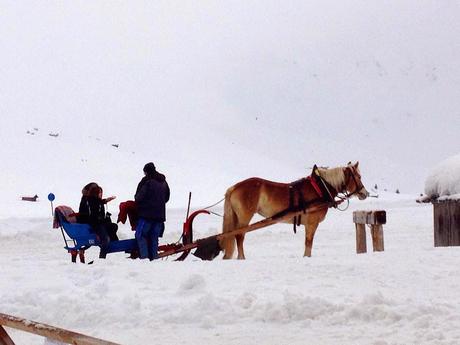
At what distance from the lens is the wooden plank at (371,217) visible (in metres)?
10.4

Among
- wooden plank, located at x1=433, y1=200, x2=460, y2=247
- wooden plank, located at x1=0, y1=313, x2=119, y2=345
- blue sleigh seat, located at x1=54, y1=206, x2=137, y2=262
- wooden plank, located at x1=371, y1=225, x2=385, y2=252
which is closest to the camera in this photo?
wooden plank, located at x1=0, y1=313, x2=119, y2=345

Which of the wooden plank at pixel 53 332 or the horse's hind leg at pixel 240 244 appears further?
the horse's hind leg at pixel 240 244

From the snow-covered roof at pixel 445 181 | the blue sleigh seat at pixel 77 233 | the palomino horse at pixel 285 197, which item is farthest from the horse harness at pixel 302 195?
the blue sleigh seat at pixel 77 233

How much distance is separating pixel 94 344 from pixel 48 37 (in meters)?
51.4

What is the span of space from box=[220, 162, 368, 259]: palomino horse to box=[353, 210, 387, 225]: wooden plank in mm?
350

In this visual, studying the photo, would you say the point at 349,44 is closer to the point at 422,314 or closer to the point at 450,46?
the point at 450,46

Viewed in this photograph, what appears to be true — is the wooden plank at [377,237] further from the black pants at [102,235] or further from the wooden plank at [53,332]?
the wooden plank at [53,332]

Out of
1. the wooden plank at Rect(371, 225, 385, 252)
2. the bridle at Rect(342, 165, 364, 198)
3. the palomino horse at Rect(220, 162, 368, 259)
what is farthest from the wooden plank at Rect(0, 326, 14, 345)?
the wooden plank at Rect(371, 225, 385, 252)

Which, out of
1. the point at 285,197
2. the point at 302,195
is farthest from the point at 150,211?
the point at 302,195

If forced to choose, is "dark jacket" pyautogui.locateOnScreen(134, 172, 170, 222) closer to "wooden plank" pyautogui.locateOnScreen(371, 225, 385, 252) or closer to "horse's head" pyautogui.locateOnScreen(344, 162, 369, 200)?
"horse's head" pyautogui.locateOnScreen(344, 162, 369, 200)

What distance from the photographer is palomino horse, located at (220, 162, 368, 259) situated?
10203 mm

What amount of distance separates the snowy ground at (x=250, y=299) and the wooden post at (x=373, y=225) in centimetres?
165

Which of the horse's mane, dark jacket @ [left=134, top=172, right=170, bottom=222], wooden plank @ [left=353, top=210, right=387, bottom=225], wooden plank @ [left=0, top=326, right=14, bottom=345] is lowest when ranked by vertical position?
wooden plank @ [left=0, top=326, right=14, bottom=345]

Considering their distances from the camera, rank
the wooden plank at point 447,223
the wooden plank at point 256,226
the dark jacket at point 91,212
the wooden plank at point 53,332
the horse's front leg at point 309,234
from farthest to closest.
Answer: the wooden plank at point 447,223, the horse's front leg at point 309,234, the wooden plank at point 256,226, the dark jacket at point 91,212, the wooden plank at point 53,332
